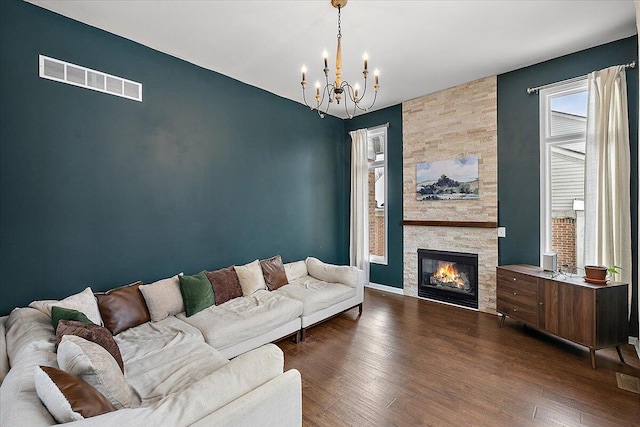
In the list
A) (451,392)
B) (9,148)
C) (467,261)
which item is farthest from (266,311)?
(467,261)

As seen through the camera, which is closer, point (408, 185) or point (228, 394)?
point (228, 394)

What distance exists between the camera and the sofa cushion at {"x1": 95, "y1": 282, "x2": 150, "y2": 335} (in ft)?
8.31

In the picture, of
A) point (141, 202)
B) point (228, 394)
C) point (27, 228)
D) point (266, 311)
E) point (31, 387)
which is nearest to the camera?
point (31, 387)

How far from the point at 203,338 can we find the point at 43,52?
2.95 m

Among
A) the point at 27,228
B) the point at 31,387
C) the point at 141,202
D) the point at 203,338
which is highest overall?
the point at 141,202

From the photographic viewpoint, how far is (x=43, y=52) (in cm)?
262

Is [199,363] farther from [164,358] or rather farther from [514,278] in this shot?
[514,278]

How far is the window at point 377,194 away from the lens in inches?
215

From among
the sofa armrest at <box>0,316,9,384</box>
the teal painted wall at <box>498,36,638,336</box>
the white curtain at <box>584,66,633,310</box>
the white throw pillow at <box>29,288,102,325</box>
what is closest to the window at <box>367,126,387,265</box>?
the teal painted wall at <box>498,36,638,336</box>

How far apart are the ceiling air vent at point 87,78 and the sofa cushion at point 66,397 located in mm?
2747

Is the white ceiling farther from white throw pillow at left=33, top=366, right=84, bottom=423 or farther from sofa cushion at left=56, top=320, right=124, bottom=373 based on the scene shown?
white throw pillow at left=33, top=366, right=84, bottom=423

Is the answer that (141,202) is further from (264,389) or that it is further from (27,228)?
(264,389)

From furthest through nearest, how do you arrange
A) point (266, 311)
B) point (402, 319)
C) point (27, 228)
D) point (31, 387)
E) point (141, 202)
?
point (402, 319) → point (141, 202) → point (266, 311) → point (27, 228) → point (31, 387)

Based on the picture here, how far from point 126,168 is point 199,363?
7.32ft
